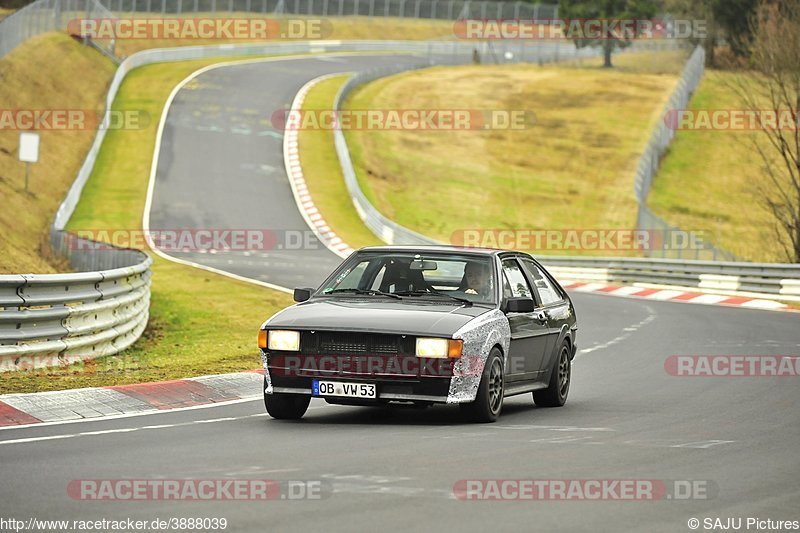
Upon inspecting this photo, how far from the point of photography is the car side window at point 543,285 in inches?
531

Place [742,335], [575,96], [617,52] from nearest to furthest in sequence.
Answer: [742,335] → [575,96] → [617,52]

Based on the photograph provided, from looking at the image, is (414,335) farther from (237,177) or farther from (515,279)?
(237,177)

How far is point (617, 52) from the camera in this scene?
100875mm

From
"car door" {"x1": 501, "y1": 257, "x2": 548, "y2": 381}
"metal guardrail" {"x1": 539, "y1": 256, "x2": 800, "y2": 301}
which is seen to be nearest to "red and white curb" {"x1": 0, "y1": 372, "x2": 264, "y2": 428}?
"car door" {"x1": 501, "y1": 257, "x2": 548, "y2": 381}

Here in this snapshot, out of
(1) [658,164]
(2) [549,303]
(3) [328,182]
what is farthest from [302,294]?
(1) [658,164]

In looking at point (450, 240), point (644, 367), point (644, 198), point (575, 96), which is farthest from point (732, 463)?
point (575, 96)

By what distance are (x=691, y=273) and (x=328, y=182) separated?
20.4 m

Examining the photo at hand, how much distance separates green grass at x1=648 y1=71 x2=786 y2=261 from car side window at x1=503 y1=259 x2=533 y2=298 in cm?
3232

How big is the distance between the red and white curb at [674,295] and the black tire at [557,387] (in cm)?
1735

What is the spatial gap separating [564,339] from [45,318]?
18.3 ft

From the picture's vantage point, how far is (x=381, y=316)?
1129 cm

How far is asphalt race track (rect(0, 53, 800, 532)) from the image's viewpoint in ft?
24.2

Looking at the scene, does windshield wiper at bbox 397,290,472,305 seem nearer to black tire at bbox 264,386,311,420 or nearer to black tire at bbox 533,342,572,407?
black tire at bbox 264,386,311,420

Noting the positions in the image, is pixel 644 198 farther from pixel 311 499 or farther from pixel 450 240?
pixel 311 499
